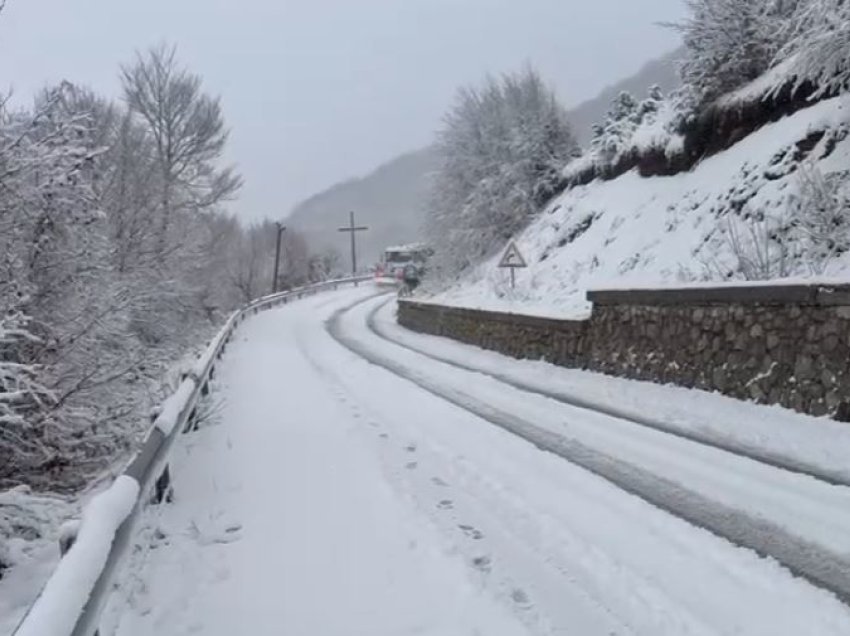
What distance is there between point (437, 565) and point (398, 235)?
145 metres

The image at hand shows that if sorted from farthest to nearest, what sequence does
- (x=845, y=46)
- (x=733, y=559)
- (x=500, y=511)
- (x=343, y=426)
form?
(x=845, y=46)
(x=343, y=426)
(x=500, y=511)
(x=733, y=559)

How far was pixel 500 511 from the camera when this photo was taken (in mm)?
5480

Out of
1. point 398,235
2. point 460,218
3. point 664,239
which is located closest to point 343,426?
point 664,239

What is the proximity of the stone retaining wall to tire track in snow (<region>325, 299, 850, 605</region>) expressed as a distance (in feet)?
8.38

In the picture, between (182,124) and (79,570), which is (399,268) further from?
(79,570)

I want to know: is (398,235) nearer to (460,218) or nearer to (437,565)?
(460,218)

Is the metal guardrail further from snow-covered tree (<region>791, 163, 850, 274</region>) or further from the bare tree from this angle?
the bare tree

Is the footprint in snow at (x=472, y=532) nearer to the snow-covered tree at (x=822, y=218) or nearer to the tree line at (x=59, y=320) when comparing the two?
the tree line at (x=59, y=320)

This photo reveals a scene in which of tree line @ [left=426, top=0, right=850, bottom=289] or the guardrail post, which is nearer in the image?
the guardrail post

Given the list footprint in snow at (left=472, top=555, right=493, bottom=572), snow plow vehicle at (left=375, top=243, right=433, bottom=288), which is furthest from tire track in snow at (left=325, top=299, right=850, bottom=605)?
snow plow vehicle at (left=375, top=243, right=433, bottom=288)

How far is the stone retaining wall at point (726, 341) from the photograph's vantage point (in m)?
7.57

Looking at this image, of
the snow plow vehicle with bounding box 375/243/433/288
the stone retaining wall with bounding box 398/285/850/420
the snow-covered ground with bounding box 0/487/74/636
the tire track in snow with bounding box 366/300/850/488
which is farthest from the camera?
the snow plow vehicle with bounding box 375/243/433/288

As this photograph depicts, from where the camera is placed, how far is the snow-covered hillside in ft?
44.4

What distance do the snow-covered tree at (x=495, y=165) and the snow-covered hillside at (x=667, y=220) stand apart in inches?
173
